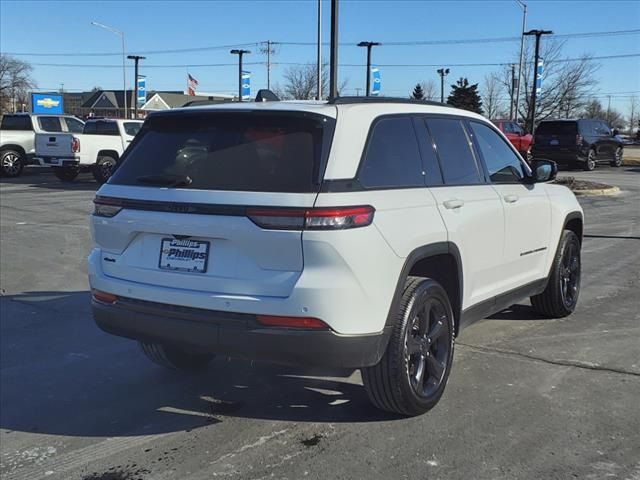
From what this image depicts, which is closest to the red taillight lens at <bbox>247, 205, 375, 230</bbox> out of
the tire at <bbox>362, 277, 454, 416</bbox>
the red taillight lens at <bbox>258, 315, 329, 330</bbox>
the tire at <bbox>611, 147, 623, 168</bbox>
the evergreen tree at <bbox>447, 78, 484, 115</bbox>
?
the red taillight lens at <bbox>258, 315, 329, 330</bbox>

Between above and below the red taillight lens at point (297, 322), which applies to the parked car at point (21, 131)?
above

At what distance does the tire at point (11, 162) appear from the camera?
22.6 m

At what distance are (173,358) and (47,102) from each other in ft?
149

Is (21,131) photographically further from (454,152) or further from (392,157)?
(392,157)

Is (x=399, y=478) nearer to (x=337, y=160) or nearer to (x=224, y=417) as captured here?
(x=224, y=417)

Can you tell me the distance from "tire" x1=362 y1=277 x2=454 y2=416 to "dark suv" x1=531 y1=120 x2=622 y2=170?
23.8 meters

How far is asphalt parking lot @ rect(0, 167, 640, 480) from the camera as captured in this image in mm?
3381

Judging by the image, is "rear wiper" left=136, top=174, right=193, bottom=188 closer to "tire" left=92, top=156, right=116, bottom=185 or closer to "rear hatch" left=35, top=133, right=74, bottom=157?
"rear hatch" left=35, top=133, right=74, bottom=157

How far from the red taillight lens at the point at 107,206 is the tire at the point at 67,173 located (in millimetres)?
18737

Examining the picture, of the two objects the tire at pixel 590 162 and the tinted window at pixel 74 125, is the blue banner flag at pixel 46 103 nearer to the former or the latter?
the tinted window at pixel 74 125

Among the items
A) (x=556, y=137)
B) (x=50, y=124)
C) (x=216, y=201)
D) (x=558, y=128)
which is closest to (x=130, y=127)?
(x=50, y=124)

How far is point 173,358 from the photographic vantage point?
15.5 ft

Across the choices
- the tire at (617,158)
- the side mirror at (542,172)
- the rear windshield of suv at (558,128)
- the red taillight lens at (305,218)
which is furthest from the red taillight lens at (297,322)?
the tire at (617,158)

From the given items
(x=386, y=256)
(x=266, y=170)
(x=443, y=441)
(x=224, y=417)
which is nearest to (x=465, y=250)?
(x=386, y=256)
